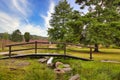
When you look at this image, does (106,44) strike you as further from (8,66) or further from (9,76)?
(9,76)

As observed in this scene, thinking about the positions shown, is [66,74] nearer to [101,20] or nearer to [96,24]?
[96,24]

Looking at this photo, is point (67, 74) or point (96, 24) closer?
point (67, 74)

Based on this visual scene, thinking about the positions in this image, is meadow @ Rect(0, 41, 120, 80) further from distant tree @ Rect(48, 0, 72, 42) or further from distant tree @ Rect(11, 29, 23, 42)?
distant tree @ Rect(11, 29, 23, 42)

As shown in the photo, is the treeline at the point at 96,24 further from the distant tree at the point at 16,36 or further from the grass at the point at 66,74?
the distant tree at the point at 16,36

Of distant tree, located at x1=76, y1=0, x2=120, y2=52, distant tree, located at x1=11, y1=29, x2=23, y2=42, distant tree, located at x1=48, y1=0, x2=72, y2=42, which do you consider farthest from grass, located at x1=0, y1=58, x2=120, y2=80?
distant tree, located at x1=11, y1=29, x2=23, y2=42

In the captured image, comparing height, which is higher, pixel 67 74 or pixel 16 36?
pixel 16 36

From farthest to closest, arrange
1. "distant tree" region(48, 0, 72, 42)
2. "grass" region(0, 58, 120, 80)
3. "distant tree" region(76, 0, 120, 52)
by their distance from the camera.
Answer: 1. "distant tree" region(48, 0, 72, 42)
2. "distant tree" region(76, 0, 120, 52)
3. "grass" region(0, 58, 120, 80)

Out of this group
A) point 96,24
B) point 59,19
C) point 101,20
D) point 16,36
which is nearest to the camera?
point 96,24

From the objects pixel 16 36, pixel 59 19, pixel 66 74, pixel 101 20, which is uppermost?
pixel 59 19

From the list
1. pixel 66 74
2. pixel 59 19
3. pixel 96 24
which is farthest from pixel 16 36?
pixel 66 74

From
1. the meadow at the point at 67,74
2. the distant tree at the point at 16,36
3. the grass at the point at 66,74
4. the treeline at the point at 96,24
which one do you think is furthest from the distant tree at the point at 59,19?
the distant tree at the point at 16,36

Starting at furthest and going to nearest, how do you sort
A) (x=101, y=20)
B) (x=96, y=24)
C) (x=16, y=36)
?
(x=16, y=36)
(x=101, y=20)
(x=96, y=24)

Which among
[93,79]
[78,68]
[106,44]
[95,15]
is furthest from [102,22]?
[93,79]

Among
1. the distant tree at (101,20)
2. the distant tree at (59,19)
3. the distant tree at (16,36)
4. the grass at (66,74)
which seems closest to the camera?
the grass at (66,74)
